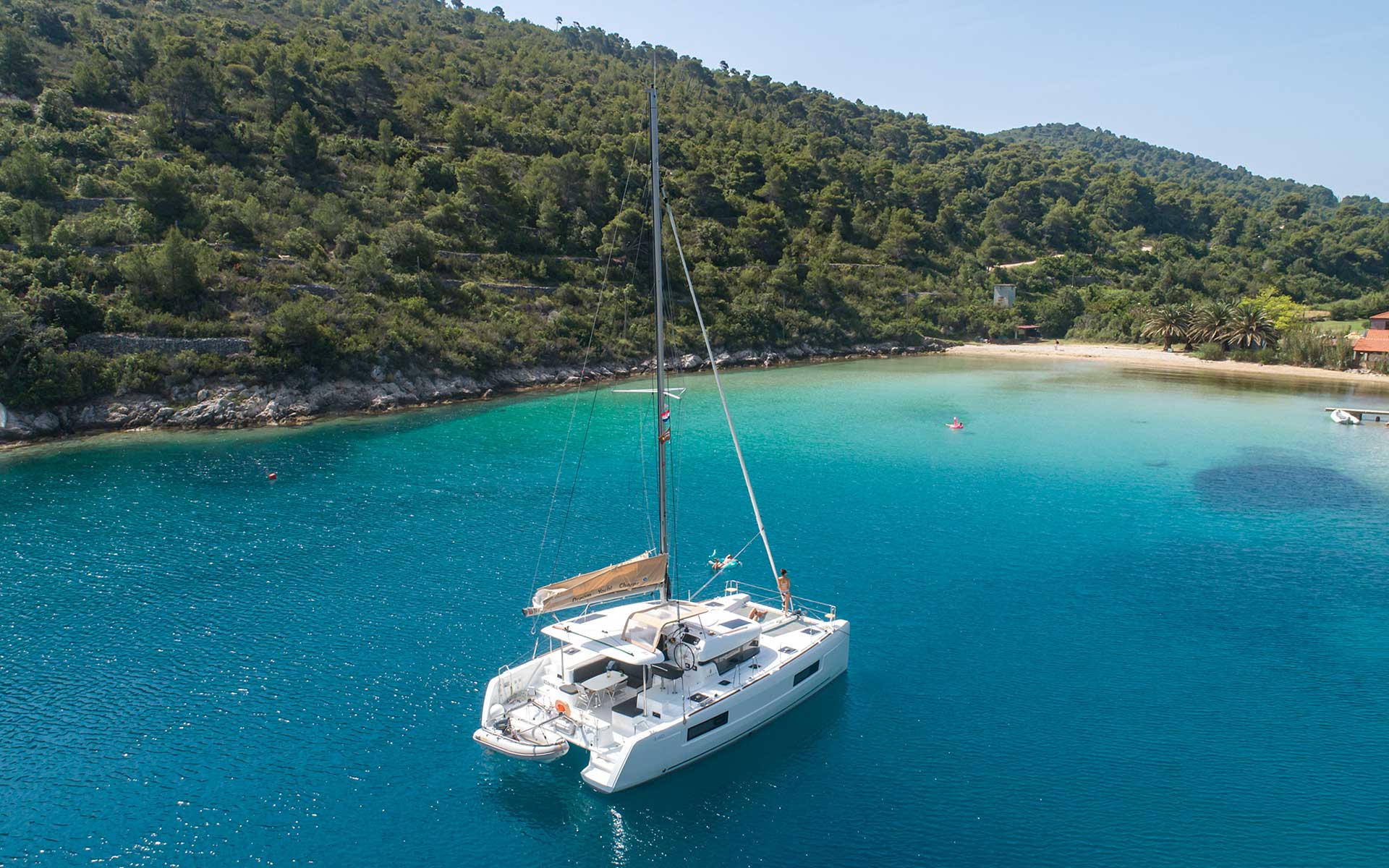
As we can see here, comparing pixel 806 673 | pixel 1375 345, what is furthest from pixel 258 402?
pixel 1375 345

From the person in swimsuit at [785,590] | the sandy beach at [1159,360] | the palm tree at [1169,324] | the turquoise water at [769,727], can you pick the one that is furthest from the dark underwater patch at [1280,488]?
the palm tree at [1169,324]

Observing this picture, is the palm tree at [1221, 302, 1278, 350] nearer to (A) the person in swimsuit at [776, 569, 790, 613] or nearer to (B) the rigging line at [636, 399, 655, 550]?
(B) the rigging line at [636, 399, 655, 550]

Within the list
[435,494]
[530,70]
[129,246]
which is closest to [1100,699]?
[435,494]

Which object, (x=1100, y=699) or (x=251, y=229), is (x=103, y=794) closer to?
(x=1100, y=699)

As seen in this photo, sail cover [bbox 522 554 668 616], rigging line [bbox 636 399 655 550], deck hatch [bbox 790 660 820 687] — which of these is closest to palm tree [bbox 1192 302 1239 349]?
rigging line [bbox 636 399 655 550]

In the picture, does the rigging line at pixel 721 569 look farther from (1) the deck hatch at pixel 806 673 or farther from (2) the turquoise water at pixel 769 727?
(1) the deck hatch at pixel 806 673
